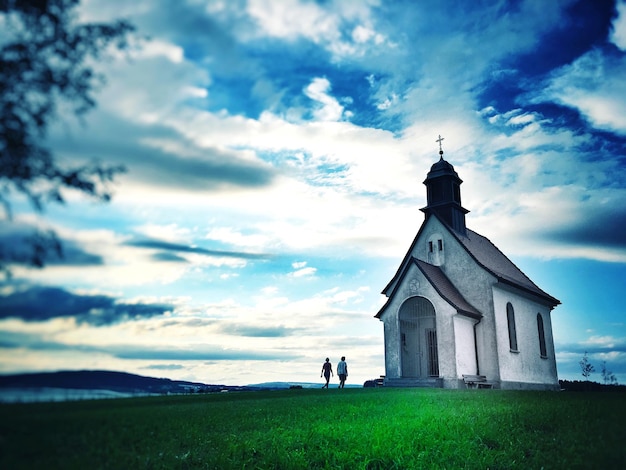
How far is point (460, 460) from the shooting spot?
884cm

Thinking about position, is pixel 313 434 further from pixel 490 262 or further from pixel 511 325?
pixel 490 262

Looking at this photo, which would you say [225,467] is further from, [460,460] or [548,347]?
[548,347]

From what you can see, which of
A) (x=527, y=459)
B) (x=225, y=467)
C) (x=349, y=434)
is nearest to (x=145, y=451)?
(x=225, y=467)

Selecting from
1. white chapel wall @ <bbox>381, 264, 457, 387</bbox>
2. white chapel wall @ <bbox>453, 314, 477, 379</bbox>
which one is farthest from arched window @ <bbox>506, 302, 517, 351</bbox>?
→ white chapel wall @ <bbox>381, 264, 457, 387</bbox>

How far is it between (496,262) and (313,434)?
2383 cm

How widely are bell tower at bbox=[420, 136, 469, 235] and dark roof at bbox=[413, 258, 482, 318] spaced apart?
146 inches

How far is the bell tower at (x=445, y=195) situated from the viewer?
96.1ft

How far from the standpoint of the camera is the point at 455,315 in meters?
23.4

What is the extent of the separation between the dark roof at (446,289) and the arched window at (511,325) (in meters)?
2.57

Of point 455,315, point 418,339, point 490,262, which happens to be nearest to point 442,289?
point 455,315

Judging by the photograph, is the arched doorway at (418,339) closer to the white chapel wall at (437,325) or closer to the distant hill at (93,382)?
the white chapel wall at (437,325)

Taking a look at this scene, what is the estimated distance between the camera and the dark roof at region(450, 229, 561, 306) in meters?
27.1

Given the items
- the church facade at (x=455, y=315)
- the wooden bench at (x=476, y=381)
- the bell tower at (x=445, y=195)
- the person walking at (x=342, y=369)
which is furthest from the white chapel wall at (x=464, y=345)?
the bell tower at (x=445, y=195)

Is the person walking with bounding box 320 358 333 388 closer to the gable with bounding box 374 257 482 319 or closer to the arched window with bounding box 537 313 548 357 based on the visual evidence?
the gable with bounding box 374 257 482 319
